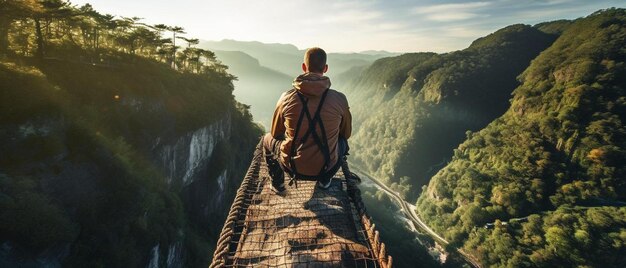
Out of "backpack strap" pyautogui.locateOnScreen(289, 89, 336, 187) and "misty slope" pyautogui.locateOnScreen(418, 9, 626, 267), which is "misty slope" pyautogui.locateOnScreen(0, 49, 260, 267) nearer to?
"backpack strap" pyautogui.locateOnScreen(289, 89, 336, 187)

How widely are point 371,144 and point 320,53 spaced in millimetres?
154439

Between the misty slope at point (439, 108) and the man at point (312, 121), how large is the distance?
120 m

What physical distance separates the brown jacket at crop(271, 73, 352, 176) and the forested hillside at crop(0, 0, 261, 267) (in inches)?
596

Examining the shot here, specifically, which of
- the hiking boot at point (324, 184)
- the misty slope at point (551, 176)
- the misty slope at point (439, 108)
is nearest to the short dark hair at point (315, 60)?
the hiking boot at point (324, 184)

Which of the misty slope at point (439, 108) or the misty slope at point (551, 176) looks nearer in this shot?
the misty slope at point (551, 176)

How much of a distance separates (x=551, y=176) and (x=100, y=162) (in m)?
103

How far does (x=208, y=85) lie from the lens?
48.8 m

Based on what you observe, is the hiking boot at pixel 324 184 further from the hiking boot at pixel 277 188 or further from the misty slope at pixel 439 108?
the misty slope at pixel 439 108

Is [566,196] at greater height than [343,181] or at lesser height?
lesser

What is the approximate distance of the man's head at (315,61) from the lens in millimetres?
4910

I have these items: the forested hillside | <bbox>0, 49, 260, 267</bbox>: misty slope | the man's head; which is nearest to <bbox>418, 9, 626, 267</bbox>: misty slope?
the forested hillside

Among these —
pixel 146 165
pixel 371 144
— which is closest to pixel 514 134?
pixel 371 144

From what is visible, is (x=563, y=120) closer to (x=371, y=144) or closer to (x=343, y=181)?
(x=371, y=144)

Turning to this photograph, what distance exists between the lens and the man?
4.78 meters
